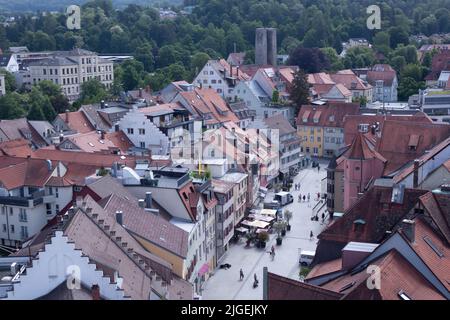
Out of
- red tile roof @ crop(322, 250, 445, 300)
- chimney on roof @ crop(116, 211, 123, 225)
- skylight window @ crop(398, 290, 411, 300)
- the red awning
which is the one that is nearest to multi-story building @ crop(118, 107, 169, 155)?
the red awning

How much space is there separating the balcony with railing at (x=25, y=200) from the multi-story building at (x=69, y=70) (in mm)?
52968

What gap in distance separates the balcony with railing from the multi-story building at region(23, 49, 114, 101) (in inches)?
2085

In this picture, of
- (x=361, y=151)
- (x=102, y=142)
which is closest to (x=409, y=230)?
(x=361, y=151)

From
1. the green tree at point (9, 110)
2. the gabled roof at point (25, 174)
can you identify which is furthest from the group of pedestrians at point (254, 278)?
the green tree at point (9, 110)

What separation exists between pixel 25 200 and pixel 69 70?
184 ft

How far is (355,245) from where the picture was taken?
22.7m

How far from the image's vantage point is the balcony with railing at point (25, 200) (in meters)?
33.4

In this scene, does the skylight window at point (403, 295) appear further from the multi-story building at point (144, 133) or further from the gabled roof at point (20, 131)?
the gabled roof at point (20, 131)

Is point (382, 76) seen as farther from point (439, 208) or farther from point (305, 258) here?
point (439, 208)

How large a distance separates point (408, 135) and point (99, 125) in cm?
2697

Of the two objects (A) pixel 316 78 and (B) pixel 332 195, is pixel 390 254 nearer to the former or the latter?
(B) pixel 332 195

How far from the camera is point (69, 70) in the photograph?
87125mm
